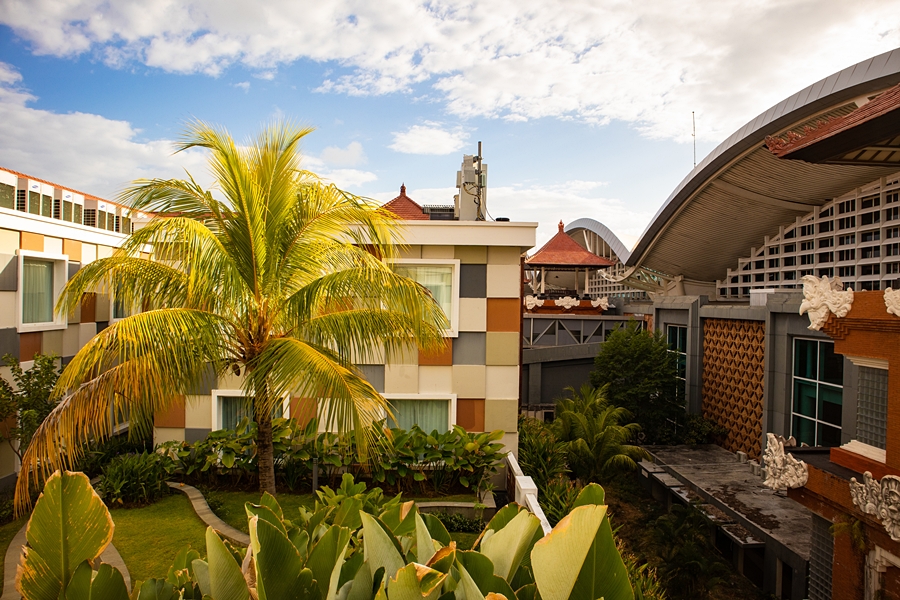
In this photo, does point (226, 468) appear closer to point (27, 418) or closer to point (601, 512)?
point (27, 418)

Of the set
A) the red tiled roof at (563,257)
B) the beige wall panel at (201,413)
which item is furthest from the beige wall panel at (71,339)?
the red tiled roof at (563,257)

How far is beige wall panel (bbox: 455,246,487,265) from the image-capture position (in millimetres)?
9734

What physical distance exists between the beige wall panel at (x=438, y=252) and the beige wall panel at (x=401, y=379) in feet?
6.25

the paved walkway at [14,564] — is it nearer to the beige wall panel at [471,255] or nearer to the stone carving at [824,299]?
the beige wall panel at [471,255]

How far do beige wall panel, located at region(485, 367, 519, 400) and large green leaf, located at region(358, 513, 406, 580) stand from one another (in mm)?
7877

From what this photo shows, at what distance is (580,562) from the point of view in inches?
64.4

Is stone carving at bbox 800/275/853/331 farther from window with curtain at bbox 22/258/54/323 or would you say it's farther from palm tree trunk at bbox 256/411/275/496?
window with curtain at bbox 22/258/54/323

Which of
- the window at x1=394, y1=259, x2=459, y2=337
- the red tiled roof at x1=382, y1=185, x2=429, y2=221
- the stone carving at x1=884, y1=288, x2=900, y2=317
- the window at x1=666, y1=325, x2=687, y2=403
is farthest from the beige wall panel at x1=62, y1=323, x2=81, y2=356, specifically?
the window at x1=666, y1=325, x2=687, y2=403

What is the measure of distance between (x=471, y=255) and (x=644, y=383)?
1325cm

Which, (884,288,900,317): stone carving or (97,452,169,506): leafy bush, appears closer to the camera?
(97,452,169,506): leafy bush

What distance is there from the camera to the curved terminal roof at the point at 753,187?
620 inches

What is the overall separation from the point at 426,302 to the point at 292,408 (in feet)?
13.6

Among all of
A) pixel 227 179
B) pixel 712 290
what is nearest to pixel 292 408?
pixel 227 179

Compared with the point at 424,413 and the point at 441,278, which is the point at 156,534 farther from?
the point at 441,278
